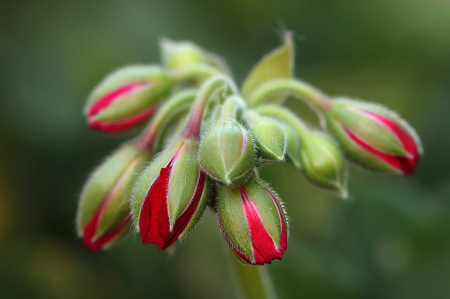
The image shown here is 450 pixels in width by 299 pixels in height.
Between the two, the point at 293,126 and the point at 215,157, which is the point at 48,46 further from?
the point at 215,157

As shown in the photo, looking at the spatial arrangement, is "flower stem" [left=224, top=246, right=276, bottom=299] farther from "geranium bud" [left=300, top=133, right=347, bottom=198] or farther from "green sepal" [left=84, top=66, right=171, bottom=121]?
"green sepal" [left=84, top=66, right=171, bottom=121]

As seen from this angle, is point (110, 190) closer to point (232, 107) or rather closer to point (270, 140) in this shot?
point (232, 107)

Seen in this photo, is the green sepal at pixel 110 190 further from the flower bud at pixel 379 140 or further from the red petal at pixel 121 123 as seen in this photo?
the flower bud at pixel 379 140

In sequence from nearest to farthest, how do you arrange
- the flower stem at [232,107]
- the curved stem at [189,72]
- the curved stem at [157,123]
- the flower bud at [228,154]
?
the flower bud at [228,154], the flower stem at [232,107], the curved stem at [157,123], the curved stem at [189,72]

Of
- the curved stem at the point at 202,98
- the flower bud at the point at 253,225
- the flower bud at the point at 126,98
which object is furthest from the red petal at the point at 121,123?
the flower bud at the point at 253,225

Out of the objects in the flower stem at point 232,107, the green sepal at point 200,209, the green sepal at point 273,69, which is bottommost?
the green sepal at point 200,209

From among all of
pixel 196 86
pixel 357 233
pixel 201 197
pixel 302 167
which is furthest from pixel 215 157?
pixel 357 233
